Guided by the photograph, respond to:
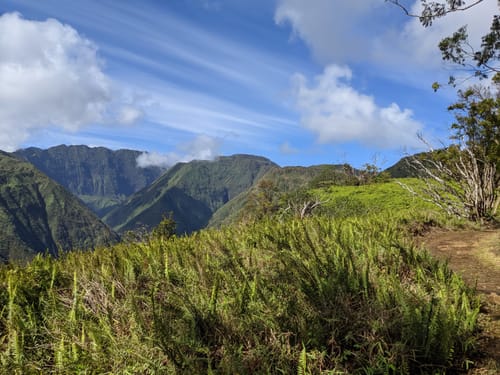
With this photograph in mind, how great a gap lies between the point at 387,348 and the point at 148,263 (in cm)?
330

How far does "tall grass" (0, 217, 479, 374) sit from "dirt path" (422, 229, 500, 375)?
0.19 meters

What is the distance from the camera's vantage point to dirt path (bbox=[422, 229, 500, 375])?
3117 mm

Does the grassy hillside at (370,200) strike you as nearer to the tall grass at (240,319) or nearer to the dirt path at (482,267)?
the dirt path at (482,267)

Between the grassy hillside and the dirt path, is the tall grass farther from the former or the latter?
the grassy hillside

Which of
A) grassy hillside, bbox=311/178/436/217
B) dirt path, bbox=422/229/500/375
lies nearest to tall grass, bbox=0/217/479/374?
dirt path, bbox=422/229/500/375

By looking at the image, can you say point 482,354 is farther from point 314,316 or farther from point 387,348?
point 314,316

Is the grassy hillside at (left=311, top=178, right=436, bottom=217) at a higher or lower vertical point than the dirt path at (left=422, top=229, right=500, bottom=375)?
higher

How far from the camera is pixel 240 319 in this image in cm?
315

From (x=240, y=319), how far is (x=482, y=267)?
5023 millimetres

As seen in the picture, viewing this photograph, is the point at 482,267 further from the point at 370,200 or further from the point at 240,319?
the point at 370,200

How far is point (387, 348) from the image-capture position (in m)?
2.85

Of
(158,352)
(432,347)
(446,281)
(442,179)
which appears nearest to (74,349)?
(158,352)

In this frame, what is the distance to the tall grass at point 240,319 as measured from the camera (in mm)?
2801

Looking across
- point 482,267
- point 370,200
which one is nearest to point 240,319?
point 482,267
